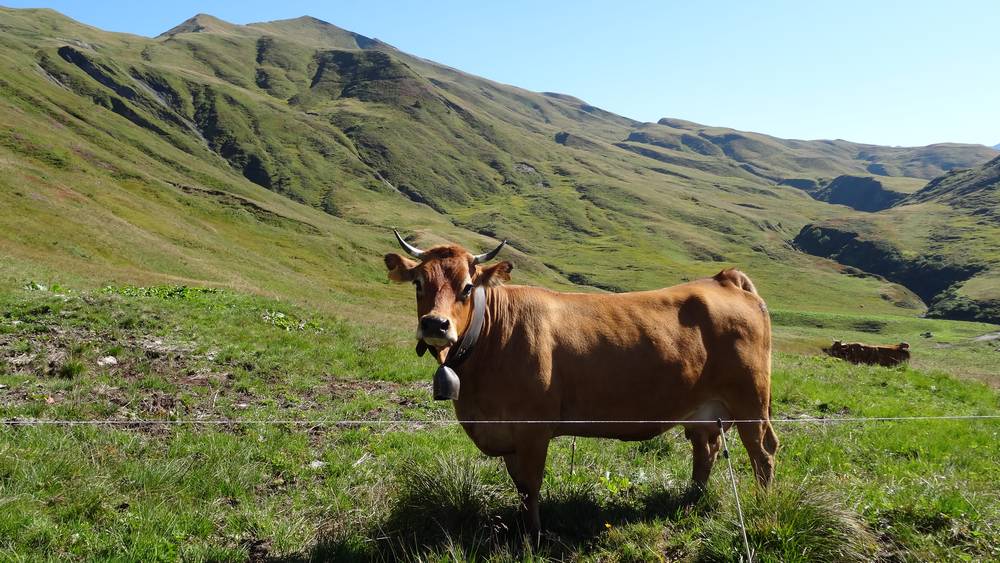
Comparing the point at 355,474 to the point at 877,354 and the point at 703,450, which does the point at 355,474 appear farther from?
the point at 877,354

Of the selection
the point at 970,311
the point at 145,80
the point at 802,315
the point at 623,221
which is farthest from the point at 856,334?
the point at 145,80

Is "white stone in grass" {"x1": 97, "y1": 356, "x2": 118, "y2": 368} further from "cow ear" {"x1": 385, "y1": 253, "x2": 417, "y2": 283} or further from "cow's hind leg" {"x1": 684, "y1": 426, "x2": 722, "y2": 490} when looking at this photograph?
"cow's hind leg" {"x1": 684, "y1": 426, "x2": 722, "y2": 490}

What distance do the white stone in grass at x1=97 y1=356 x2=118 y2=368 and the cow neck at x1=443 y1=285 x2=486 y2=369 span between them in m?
8.98

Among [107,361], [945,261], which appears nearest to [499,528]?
[107,361]

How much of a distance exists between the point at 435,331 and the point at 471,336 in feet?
2.58

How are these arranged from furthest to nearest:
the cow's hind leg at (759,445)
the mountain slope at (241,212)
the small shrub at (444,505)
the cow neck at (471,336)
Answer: the mountain slope at (241,212) → the cow's hind leg at (759,445) → the cow neck at (471,336) → the small shrub at (444,505)

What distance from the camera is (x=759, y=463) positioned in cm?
698

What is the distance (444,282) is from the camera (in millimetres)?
6020

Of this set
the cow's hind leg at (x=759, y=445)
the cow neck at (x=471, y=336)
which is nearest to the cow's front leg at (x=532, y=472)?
the cow neck at (x=471, y=336)

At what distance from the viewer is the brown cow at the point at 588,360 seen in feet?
19.8

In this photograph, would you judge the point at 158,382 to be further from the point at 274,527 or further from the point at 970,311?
the point at 970,311

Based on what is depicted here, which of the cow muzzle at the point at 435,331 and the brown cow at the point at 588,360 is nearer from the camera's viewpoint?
the cow muzzle at the point at 435,331

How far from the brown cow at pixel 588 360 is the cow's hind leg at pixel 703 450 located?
0.04ft

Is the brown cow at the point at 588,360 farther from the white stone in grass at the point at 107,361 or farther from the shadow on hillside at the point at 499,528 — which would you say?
the white stone in grass at the point at 107,361
